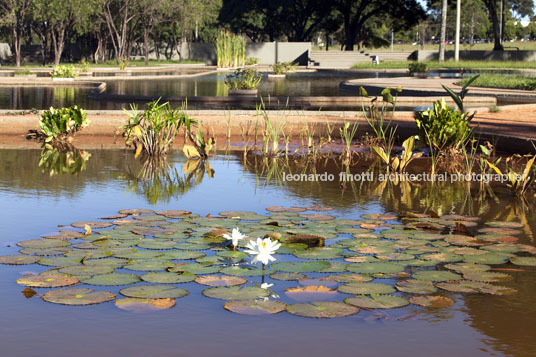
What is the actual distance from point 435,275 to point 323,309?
3.51 feet

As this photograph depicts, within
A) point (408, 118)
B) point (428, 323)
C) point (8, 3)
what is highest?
point (8, 3)

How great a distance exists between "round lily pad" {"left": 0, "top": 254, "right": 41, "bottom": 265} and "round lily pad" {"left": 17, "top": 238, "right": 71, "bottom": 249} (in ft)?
0.86

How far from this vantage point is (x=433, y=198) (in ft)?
27.6

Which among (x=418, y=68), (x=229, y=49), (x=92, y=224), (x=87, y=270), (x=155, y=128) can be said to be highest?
(x=229, y=49)

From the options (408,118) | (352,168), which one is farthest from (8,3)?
(352,168)

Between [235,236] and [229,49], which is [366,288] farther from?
[229,49]

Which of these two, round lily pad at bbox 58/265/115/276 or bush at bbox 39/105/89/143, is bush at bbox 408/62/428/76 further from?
round lily pad at bbox 58/265/115/276

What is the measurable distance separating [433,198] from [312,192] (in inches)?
51.7

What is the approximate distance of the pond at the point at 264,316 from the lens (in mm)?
4098

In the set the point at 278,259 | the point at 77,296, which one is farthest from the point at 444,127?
the point at 77,296

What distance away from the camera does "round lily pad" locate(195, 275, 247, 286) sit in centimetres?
502

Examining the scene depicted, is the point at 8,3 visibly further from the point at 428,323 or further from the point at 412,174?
the point at 428,323

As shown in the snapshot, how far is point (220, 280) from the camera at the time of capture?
5.08 m

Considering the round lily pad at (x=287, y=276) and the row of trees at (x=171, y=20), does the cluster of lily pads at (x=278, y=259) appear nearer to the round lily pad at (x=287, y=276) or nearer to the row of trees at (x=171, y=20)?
the round lily pad at (x=287, y=276)
